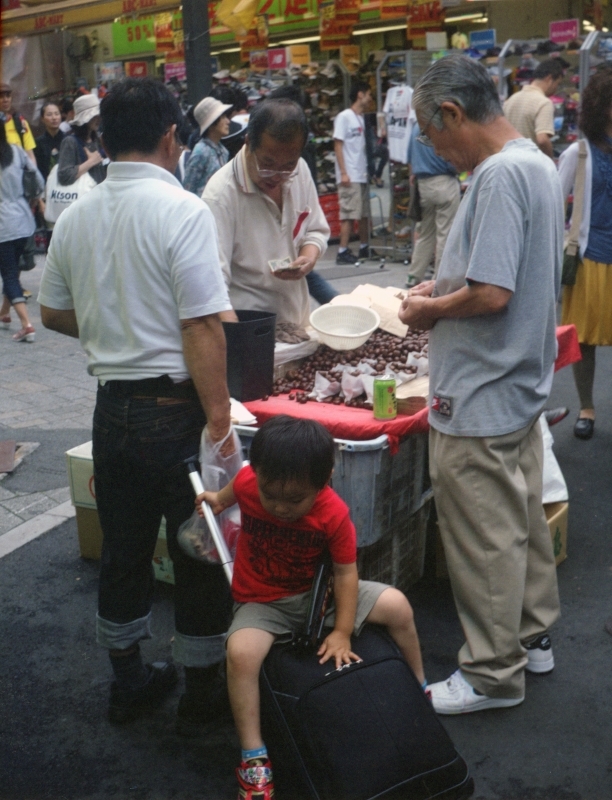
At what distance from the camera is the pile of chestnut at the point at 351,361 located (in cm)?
361

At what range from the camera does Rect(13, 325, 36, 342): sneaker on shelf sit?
850 centimetres

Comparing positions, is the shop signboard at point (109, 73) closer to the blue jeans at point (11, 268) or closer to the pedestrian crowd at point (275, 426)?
the blue jeans at point (11, 268)

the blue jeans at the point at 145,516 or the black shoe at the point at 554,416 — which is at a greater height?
the blue jeans at the point at 145,516

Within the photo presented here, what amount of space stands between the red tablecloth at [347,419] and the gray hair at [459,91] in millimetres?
1023

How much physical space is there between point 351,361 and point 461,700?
4.63 ft

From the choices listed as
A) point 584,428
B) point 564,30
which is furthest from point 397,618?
point 564,30

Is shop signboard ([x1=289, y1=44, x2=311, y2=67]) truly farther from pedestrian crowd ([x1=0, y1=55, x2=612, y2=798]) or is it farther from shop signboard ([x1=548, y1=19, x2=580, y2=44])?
pedestrian crowd ([x1=0, y1=55, x2=612, y2=798])

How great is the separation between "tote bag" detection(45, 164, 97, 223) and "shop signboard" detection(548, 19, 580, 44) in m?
6.92

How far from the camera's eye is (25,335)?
853 centimetres

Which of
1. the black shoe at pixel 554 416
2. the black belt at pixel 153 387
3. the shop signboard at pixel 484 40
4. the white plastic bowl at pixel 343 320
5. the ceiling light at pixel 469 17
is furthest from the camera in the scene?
the ceiling light at pixel 469 17

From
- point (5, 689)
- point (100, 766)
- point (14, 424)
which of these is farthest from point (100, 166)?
point (100, 766)

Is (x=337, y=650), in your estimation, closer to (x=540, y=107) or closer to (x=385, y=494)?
(x=385, y=494)

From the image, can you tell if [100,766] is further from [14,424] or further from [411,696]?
[14,424]

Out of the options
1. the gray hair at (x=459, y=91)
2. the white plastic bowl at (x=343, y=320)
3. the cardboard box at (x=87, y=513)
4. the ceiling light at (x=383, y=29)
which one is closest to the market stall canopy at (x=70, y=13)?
the ceiling light at (x=383, y=29)
